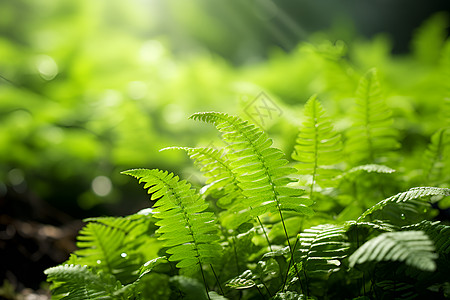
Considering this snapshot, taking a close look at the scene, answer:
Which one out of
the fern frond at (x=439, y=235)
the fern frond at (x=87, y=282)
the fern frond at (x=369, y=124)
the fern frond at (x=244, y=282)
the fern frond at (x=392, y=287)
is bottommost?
the fern frond at (x=87, y=282)

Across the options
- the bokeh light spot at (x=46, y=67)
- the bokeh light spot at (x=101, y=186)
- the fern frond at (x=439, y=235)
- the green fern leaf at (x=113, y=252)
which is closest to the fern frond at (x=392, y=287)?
the fern frond at (x=439, y=235)

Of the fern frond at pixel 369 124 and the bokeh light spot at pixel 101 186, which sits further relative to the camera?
the bokeh light spot at pixel 101 186

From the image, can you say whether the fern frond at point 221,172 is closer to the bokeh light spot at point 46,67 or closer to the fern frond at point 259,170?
the fern frond at point 259,170

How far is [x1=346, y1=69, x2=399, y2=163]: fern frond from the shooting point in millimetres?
1166

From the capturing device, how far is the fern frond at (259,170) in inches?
33.1

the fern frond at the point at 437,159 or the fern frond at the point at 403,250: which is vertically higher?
the fern frond at the point at 437,159

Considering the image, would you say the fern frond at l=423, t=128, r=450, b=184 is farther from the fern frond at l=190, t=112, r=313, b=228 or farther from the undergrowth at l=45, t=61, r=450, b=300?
the fern frond at l=190, t=112, r=313, b=228

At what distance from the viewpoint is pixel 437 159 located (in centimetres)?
119

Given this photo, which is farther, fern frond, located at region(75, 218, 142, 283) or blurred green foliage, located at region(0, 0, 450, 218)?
blurred green foliage, located at region(0, 0, 450, 218)

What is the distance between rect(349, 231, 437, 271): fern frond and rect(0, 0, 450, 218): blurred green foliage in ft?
4.10

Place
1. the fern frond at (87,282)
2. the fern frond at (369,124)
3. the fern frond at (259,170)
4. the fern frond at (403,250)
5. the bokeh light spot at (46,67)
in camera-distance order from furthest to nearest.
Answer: the bokeh light spot at (46,67) → the fern frond at (369,124) → the fern frond at (259,170) → the fern frond at (87,282) → the fern frond at (403,250)

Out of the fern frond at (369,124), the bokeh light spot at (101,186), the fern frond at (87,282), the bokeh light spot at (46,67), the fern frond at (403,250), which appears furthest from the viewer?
the bokeh light spot at (46,67)

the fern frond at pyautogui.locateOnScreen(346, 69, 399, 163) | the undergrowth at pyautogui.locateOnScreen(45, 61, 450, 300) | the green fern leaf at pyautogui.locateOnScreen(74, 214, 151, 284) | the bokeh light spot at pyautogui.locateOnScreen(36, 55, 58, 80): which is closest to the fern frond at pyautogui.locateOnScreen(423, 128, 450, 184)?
the undergrowth at pyautogui.locateOnScreen(45, 61, 450, 300)

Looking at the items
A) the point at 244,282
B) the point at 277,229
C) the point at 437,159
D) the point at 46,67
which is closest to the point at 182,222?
the point at 244,282
